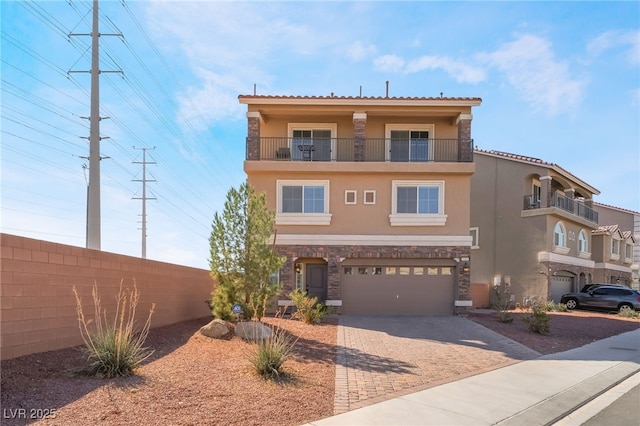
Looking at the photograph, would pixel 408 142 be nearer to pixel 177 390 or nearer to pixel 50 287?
pixel 50 287

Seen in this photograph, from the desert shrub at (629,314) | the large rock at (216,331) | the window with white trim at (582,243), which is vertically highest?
the window with white trim at (582,243)

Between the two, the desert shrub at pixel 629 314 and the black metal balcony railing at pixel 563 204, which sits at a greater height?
the black metal balcony railing at pixel 563 204

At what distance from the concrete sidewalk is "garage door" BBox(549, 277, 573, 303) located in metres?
15.6

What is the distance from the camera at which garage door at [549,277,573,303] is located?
25.9 m

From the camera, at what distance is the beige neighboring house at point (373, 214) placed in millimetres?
19172

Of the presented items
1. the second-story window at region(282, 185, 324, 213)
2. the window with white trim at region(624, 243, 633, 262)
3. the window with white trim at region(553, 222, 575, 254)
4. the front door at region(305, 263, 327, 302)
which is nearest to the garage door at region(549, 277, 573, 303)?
the window with white trim at region(553, 222, 575, 254)

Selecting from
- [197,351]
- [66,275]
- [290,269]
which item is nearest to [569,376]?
[197,351]

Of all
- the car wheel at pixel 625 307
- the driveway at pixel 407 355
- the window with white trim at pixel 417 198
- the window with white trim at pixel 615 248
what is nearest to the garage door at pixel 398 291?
the driveway at pixel 407 355

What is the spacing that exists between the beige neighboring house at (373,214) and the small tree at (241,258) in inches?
265

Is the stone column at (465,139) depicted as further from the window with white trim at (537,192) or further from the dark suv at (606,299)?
the dark suv at (606,299)

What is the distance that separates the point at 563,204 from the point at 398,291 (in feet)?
47.1

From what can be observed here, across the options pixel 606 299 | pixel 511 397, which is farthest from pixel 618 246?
pixel 511 397

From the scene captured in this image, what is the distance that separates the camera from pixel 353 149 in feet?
66.4

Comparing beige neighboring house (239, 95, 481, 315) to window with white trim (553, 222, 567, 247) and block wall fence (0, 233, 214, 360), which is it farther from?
window with white trim (553, 222, 567, 247)
